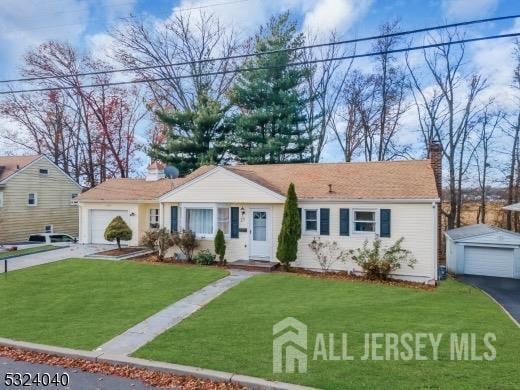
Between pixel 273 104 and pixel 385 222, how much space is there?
15.3 metres

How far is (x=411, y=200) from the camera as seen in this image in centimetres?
1313

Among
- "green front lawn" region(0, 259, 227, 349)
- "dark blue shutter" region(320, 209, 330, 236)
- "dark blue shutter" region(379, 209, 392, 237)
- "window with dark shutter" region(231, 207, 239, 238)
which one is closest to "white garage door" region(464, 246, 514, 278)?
"dark blue shutter" region(379, 209, 392, 237)

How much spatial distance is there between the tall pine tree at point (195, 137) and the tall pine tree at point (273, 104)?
50.8 inches

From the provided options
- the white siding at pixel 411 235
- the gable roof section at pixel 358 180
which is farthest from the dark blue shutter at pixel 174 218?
the white siding at pixel 411 235

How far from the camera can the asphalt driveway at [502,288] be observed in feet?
33.0

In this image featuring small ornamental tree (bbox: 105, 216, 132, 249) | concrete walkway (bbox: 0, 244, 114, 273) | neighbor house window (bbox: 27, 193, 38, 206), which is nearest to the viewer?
concrete walkway (bbox: 0, 244, 114, 273)

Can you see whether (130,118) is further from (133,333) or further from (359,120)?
(133,333)

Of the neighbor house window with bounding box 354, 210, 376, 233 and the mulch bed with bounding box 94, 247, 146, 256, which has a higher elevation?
the neighbor house window with bounding box 354, 210, 376, 233

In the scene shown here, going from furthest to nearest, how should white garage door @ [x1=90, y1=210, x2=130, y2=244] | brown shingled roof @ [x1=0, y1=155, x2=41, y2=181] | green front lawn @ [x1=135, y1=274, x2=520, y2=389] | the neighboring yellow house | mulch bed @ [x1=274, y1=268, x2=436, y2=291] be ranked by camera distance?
brown shingled roof @ [x1=0, y1=155, x2=41, y2=181] → the neighboring yellow house → white garage door @ [x1=90, y1=210, x2=130, y2=244] → mulch bed @ [x1=274, y1=268, x2=436, y2=291] → green front lawn @ [x1=135, y1=274, x2=520, y2=389]

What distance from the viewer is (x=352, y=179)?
15531 millimetres

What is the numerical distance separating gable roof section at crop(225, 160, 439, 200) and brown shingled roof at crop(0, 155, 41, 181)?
16.8 metres

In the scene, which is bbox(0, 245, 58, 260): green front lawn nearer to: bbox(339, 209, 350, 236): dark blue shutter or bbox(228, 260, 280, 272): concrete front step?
bbox(228, 260, 280, 272): concrete front step

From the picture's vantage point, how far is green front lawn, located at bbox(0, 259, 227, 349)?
281 inches

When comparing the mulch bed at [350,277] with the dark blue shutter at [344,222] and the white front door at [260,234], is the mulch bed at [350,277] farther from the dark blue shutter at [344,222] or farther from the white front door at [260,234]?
the dark blue shutter at [344,222]
